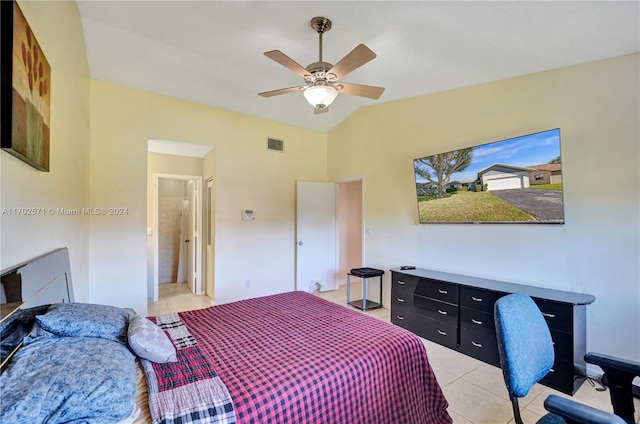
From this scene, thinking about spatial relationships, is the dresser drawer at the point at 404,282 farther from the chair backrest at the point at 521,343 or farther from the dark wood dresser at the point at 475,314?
the chair backrest at the point at 521,343

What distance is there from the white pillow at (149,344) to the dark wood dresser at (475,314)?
255 cm

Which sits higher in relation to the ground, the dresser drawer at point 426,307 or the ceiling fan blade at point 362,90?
the ceiling fan blade at point 362,90

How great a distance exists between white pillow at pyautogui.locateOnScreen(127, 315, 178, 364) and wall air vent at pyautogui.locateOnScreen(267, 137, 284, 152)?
11.9ft

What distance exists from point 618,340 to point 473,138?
2.16m

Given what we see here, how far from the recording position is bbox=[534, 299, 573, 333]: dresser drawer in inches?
88.3

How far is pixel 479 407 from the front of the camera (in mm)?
2100

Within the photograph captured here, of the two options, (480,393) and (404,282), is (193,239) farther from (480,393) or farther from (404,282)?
(480,393)

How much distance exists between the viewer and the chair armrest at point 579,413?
0.99 metres

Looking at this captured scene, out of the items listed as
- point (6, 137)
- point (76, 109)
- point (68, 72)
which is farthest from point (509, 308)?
point (76, 109)

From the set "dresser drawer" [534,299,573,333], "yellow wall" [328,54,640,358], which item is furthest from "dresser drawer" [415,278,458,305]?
"dresser drawer" [534,299,573,333]

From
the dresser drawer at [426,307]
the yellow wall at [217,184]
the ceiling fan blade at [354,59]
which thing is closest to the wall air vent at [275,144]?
the yellow wall at [217,184]

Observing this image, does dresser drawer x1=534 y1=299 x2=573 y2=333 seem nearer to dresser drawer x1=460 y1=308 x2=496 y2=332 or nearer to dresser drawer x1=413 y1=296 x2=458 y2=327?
dresser drawer x1=460 y1=308 x2=496 y2=332

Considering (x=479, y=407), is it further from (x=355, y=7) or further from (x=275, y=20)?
(x=275, y=20)

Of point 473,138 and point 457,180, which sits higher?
point 473,138
